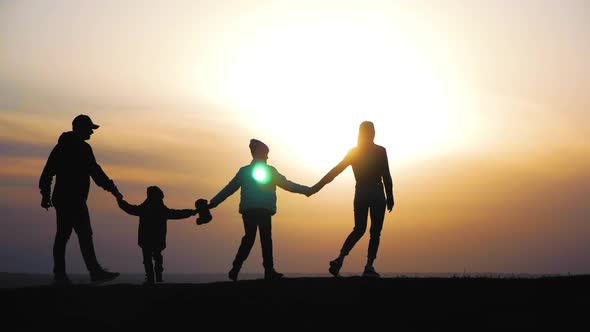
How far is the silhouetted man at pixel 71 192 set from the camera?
49.6 feet

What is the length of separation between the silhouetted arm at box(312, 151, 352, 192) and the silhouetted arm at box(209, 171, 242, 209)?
216cm

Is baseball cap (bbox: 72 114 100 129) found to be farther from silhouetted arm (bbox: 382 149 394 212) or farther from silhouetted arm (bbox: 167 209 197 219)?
silhouetted arm (bbox: 382 149 394 212)

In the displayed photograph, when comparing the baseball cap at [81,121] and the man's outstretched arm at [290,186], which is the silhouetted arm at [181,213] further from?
the baseball cap at [81,121]

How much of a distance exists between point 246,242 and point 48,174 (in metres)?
3.98

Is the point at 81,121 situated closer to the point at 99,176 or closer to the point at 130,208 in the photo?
the point at 99,176

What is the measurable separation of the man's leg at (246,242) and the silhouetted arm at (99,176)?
2663 mm

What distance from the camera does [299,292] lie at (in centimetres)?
1367

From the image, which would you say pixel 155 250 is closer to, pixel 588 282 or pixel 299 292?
pixel 299 292

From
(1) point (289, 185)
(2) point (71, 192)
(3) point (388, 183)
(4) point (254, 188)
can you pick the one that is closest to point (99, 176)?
(2) point (71, 192)

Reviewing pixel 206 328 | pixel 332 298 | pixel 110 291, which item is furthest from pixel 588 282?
pixel 110 291

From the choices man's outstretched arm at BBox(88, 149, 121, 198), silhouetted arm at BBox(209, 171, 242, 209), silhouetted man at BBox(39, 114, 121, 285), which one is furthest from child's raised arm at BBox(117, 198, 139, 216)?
silhouetted man at BBox(39, 114, 121, 285)

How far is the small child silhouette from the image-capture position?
18234 millimetres

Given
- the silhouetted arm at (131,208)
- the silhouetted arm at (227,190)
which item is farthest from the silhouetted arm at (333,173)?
the silhouetted arm at (131,208)

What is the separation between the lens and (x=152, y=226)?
18.5 meters
